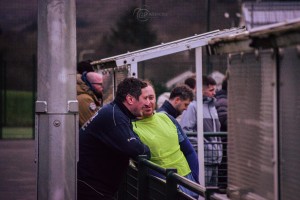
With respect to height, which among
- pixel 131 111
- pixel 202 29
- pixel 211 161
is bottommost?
pixel 211 161

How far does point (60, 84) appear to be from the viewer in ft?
21.2

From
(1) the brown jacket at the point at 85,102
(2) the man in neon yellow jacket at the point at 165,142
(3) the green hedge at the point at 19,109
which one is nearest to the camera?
(2) the man in neon yellow jacket at the point at 165,142

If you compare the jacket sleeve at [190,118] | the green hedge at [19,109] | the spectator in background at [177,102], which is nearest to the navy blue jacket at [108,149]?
the spectator in background at [177,102]

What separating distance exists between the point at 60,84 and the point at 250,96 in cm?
216

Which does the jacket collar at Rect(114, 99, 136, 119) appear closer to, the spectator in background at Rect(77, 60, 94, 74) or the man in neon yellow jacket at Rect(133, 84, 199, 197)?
the man in neon yellow jacket at Rect(133, 84, 199, 197)

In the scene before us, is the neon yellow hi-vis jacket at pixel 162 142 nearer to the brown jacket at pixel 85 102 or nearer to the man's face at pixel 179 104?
A: the man's face at pixel 179 104

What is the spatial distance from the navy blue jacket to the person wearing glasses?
11.0ft

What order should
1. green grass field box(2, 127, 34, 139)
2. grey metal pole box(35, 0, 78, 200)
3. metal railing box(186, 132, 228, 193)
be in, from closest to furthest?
grey metal pole box(35, 0, 78, 200) < metal railing box(186, 132, 228, 193) < green grass field box(2, 127, 34, 139)

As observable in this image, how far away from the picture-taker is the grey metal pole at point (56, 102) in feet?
21.1

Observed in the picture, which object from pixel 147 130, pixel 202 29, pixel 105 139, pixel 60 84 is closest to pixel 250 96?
pixel 60 84

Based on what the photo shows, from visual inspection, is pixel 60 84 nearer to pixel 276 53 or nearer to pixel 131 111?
pixel 131 111

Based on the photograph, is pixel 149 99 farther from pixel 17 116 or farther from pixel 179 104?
pixel 17 116

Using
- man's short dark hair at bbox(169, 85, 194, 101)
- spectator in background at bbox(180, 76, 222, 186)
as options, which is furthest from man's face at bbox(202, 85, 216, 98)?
man's short dark hair at bbox(169, 85, 194, 101)

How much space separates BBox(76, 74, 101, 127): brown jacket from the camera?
1058cm
